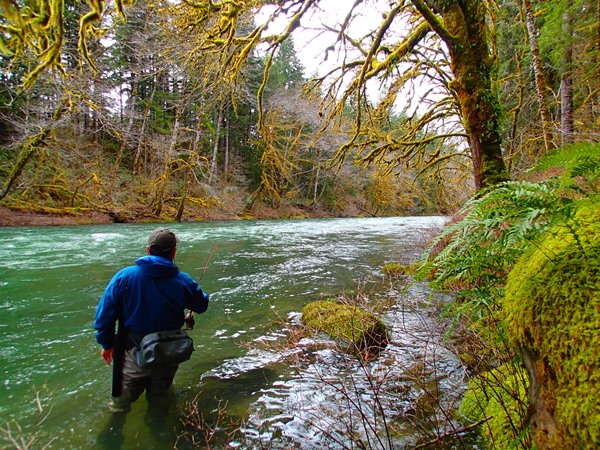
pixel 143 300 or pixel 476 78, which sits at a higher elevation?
pixel 476 78

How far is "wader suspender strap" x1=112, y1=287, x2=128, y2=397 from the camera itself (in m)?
2.99

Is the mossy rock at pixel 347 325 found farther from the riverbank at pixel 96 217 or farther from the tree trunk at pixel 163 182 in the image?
the tree trunk at pixel 163 182

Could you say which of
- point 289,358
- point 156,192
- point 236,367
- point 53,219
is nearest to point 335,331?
point 289,358

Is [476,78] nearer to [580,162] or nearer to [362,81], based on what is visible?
[362,81]

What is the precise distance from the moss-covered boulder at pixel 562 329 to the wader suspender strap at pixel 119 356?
10.3 feet

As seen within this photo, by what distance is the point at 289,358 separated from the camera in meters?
3.95

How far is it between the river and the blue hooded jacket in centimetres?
86

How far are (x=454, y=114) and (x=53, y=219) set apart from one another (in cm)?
2025

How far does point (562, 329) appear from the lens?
1.16 m

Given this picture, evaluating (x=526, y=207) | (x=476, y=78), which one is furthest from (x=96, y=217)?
(x=526, y=207)

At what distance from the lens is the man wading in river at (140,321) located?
2930 mm

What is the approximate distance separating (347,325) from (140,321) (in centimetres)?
263

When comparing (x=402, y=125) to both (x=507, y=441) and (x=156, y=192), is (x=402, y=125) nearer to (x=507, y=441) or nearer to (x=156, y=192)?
(x=507, y=441)

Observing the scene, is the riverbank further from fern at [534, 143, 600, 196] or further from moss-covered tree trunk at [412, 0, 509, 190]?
fern at [534, 143, 600, 196]
